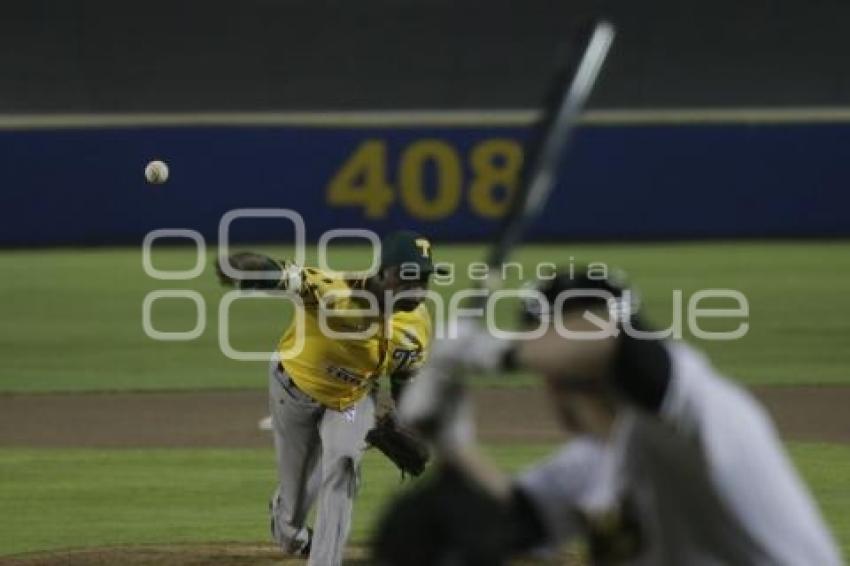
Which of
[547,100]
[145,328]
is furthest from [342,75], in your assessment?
[547,100]

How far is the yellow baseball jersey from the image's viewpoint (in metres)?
8.78

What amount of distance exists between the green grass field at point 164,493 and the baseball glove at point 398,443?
3.21ft

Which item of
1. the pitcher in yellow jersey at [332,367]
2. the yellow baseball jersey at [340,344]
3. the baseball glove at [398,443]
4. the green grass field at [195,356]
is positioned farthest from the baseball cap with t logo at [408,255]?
the green grass field at [195,356]

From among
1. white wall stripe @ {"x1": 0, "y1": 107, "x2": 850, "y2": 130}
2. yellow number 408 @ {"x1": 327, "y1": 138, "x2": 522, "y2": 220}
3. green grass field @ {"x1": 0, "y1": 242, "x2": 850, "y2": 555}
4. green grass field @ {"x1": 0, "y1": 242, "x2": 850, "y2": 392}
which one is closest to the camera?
green grass field @ {"x1": 0, "y1": 242, "x2": 850, "y2": 555}

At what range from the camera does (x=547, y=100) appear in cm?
421

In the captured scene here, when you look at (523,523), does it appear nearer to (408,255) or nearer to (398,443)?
(408,255)

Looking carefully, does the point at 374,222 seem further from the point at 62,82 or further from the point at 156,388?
the point at 156,388

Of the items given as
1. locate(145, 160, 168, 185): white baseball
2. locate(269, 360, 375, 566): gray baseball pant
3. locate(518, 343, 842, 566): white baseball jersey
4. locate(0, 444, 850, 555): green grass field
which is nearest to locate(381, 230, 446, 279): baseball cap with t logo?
locate(269, 360, 375, 566): gray baseball pant

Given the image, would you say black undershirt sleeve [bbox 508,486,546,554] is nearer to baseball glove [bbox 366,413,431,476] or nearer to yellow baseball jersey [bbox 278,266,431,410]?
yellow baseball jersey [bbox 278,266,431,410]

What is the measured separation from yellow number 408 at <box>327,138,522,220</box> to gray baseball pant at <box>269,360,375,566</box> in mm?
19121

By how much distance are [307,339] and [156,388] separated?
7635 millimetres

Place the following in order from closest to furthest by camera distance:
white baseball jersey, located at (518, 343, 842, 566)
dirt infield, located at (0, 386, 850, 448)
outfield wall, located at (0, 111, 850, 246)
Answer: white baseball jersey, located at (518, 343, 842, 566) → dirt infield, located at (0, 386, 850, 448) → outfield wall, located at (0, 111, 850, 246)

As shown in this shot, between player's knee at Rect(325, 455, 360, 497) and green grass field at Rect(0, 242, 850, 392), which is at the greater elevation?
green grass field at Rect(0, 242, 850, 392)

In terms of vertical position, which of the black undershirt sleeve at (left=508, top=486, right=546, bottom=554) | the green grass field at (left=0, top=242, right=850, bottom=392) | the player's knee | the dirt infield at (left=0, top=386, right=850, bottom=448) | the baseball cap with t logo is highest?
the green grass field at (left=0, top=242, right=850, bottom=392)
